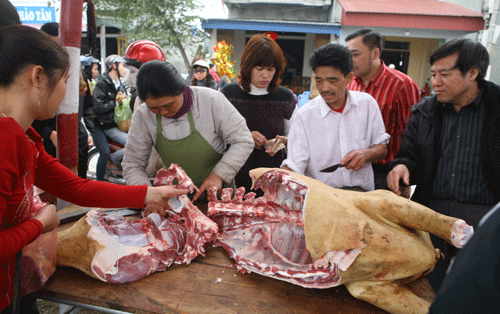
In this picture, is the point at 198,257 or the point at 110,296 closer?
the point at 110,296

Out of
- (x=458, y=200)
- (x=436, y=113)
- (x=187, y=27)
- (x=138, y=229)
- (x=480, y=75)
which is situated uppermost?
(x=187, y=27)

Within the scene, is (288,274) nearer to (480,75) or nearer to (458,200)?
(458,200)

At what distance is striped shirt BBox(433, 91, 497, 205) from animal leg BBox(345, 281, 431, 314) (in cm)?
95

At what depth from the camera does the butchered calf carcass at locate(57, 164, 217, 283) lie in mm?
1471

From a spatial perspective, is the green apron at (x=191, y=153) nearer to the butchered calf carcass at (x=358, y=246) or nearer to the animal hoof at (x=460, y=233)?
the butchered calf carcass at (x=358, y=246)

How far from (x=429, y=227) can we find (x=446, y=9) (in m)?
13.1

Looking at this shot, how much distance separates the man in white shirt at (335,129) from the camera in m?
2.12

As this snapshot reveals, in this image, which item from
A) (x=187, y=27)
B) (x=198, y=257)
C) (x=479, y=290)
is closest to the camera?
(x=479, y=290)

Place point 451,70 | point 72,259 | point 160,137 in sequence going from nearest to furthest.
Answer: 1. point 72,259
2. point 451,70
3. point 160,137

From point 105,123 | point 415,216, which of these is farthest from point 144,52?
point 415,216

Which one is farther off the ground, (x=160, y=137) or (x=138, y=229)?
(x=160, y=137)

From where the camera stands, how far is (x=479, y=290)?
65 centimetres

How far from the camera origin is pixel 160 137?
212 cm

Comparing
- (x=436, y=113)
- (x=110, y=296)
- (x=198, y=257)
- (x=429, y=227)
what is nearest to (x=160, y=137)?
(x=198, y=257)
